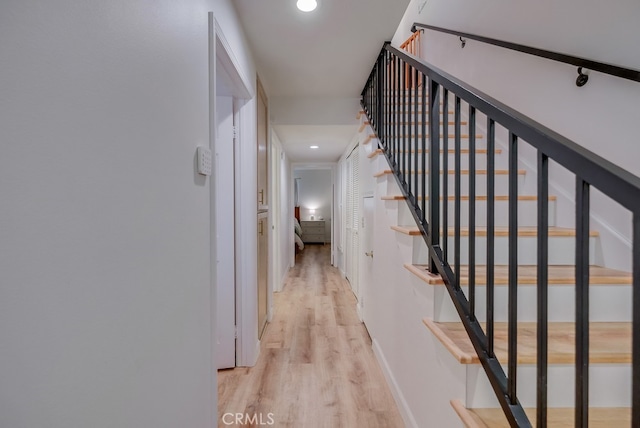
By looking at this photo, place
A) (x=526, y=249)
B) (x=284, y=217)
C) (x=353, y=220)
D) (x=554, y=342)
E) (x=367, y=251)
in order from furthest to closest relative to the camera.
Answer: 1. (x=284, y=217)
2. (x=353, y=220)
3. (x=367, y=251)
4. (x=526, y=249)
5. (x=554, y=342)

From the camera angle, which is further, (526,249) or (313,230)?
(313,230)

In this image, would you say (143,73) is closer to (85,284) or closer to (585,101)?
(85,284)

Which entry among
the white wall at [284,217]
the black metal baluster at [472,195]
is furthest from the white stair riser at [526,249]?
the white wall at [284,217]

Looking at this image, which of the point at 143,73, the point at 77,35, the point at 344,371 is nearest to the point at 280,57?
the point at 143,73

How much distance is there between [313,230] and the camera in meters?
10.1

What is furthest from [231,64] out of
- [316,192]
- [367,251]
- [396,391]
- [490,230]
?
[316,192]

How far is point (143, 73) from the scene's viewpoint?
81cm

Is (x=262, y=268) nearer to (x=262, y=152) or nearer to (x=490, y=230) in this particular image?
(x=262, y=152)

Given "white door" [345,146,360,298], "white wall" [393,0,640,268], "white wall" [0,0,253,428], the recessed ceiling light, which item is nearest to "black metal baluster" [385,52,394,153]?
the recessed ceiling light

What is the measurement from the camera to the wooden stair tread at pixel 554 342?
1.03 meters

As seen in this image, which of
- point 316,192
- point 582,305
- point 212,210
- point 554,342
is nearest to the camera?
point 582,305

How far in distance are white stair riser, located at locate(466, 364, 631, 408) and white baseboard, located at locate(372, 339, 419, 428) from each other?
676mm

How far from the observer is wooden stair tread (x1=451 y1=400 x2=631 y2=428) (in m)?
0.97

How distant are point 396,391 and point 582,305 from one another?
1531mm
